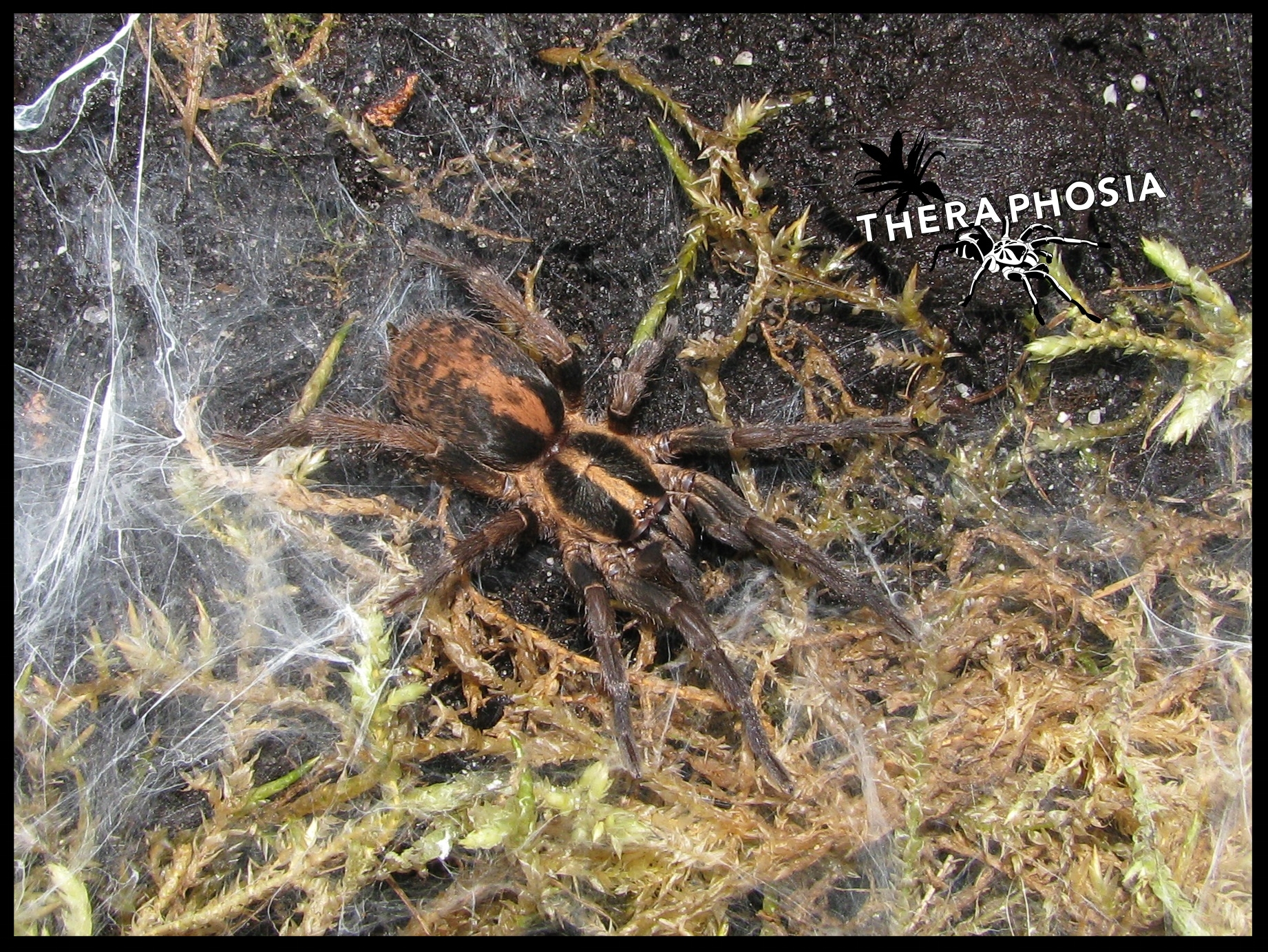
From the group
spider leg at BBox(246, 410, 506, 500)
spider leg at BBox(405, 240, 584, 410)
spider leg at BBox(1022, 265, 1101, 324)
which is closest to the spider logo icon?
spider leg at BBox(1022, 265, 1101, 324)

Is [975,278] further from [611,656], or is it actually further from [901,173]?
[611,656]

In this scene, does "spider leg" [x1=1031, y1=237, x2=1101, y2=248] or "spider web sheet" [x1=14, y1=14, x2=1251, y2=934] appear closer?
"spider web sheet" [x1=14, y1=14, x2=1251, y2=934]

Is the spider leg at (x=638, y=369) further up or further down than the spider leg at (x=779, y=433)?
further up

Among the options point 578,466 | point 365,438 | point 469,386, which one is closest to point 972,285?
point 578,466

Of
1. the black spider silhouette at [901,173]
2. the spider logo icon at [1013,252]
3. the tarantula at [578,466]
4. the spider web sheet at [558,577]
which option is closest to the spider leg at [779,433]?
the tarantula at [578,466]

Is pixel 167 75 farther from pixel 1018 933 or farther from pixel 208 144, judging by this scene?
pixel 1018 933

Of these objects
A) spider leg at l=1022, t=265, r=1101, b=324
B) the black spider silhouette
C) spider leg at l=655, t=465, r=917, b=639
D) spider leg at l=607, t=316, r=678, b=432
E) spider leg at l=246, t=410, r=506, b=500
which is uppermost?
the black spider silhouette

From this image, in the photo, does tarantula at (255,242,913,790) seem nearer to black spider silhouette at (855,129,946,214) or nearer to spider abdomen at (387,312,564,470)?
spider abdomen at (387,312,564,470)

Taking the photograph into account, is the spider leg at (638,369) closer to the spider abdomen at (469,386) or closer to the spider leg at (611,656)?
the spider abdomen at (469,386)
